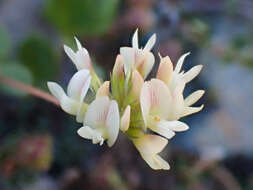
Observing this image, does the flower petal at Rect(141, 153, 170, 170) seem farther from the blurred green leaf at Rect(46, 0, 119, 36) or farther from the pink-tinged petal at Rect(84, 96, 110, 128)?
the blurred green leaf at Rect(46, 0, 119, 36)

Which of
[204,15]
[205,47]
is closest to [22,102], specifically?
[205,47]

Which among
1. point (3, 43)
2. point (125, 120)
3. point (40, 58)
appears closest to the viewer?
point (125, 120)

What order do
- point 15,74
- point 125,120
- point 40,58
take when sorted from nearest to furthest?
1. point 125,120
2. point 15,74
3. point 40,58

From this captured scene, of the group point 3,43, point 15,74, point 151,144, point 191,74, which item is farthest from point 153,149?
point 3,43

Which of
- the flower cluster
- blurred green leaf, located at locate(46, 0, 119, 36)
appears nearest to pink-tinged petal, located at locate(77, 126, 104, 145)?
the flower cluster

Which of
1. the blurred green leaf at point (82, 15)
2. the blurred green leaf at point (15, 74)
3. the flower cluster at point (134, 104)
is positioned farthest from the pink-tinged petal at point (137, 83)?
the blurred green leaf at point (82, 15)

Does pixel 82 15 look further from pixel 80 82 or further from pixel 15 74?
pixel 80 82
